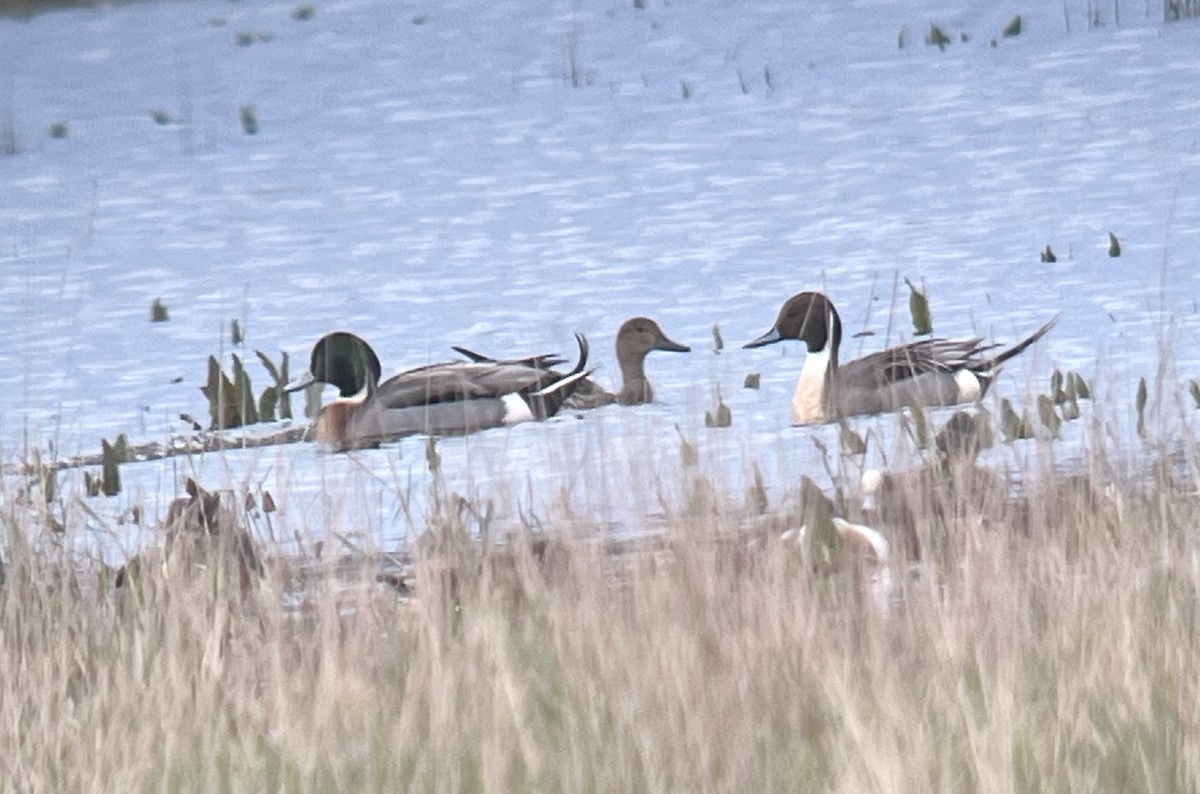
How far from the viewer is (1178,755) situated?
12.9ft

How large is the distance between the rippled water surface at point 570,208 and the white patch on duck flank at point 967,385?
4.5 inches

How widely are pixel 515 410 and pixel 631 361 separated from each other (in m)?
0.57

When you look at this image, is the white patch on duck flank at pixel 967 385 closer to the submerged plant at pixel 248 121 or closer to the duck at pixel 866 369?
the duck at pixel 866 369

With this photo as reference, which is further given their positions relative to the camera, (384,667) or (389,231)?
(389,231)

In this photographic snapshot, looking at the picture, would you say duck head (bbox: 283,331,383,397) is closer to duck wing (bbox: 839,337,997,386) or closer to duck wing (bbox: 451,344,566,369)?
duck wing (bbox: 451,344,566,369)

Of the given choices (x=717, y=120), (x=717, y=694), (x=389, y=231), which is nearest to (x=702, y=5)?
(x=717, y=120)

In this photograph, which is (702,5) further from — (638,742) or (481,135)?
(638,742)

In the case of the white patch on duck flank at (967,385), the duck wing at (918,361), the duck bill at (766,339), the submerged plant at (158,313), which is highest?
the submerged plant at (158,313)

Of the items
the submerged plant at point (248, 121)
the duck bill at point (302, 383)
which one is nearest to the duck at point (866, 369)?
the duck bill at point (302, 383)

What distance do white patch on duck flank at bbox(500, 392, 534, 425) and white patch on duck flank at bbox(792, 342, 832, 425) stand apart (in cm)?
116

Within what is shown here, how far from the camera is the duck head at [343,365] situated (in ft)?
32.6

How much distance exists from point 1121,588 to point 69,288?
965 centimetres

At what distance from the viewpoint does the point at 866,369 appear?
9445 mm

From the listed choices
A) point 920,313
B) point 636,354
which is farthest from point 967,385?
point 636,354
